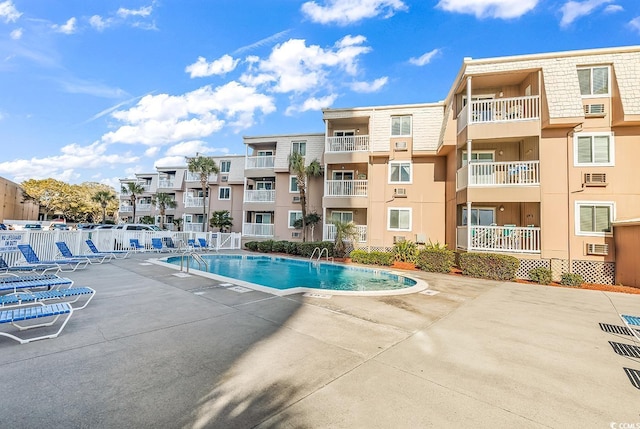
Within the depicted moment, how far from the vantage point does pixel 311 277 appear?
12.3 metres

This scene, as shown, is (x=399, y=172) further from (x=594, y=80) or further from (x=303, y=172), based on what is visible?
(x=594, y=80)

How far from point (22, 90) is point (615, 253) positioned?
118 ft

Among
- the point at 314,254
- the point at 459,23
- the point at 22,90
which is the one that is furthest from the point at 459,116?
the point at 22,90

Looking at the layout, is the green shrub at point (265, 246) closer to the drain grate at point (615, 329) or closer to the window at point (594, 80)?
the drain grate at point (615, 329)

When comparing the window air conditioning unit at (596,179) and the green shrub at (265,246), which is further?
the green shrub at (265,246)

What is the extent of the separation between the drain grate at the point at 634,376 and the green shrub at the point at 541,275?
8.73 m

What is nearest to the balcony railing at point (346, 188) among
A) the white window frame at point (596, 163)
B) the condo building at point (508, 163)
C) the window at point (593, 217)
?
the condo building at point (508, 163)

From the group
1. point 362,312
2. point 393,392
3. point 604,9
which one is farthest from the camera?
point 604,9

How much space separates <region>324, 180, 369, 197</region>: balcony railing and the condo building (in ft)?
0.23

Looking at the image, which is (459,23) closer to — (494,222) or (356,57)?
(356,57)

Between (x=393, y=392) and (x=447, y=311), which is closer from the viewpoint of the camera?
(x=393, y=392)

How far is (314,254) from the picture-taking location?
1764 centimetres

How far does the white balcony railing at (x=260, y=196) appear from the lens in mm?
23828

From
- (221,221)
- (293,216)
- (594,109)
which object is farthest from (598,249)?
(221,221)
